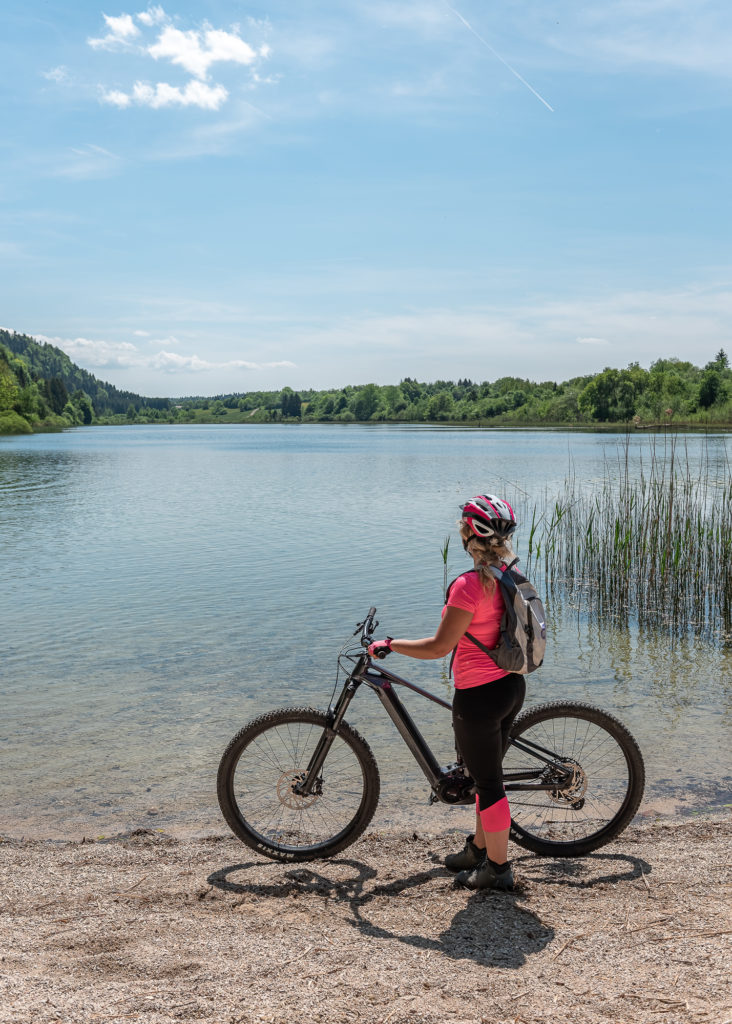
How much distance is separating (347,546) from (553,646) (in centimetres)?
963

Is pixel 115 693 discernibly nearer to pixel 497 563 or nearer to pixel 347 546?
pixel 497 563

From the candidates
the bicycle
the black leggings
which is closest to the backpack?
the black leggings

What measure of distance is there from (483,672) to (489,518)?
0.76 m

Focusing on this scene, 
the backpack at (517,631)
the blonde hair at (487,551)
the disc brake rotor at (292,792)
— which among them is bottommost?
the disc brake rotor at (292,792)

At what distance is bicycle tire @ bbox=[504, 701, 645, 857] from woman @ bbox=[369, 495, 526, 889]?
Answer: 0.50 m

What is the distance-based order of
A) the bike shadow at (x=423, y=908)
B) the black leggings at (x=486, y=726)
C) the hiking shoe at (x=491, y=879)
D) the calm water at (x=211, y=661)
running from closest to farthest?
the bike shadow at (x=423, y=908) → the black leggings at (x=486, y=726) → the hiking shoe at (x=491, y=879) → the calm water at (x=211, y=661)

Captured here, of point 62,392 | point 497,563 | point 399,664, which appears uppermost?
point 62,392

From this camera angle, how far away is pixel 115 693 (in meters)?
9.03

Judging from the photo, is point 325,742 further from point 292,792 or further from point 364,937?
point 364,937

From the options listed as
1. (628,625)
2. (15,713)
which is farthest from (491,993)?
(628,625)

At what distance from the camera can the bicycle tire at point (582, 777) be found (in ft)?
15.0

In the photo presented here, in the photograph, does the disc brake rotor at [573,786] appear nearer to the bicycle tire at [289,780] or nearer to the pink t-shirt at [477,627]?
the pink t-shirt at [477,627]

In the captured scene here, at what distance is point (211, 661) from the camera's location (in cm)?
1047

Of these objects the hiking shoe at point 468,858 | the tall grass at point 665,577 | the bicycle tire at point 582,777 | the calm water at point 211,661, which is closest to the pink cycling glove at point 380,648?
the bicycle tire at point 582,777
